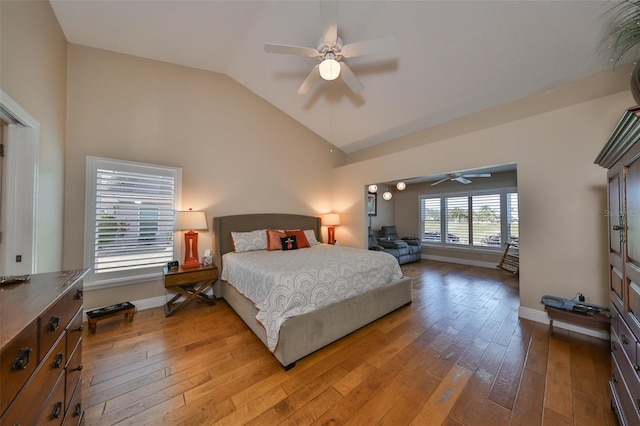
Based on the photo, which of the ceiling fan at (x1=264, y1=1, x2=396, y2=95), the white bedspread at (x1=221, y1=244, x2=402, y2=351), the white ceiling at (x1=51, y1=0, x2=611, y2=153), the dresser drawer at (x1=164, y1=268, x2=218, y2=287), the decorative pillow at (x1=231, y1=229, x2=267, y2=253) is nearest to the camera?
the white bedspread at (x1=221, y1=244, x2=402, y2=351)

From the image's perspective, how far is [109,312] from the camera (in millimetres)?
2654

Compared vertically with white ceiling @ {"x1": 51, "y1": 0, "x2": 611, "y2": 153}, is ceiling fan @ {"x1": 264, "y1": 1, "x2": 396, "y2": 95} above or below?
below

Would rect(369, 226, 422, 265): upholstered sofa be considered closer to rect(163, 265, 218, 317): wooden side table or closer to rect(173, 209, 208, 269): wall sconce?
rect(163, 265, 218, 317): wooden side table

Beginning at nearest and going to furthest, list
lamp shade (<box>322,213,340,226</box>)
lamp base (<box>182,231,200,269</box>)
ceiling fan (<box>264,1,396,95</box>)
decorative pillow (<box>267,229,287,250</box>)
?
ceiling fan (<box>264,1,396,95</box>) < lamp base (<box>182,231,200,269</box>) < decorative pillow (<box>267,229,287,250</box>) < lamp shade (<box>322,213,340,226</box>)

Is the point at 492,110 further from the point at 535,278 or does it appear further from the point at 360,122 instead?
the point at 535,278

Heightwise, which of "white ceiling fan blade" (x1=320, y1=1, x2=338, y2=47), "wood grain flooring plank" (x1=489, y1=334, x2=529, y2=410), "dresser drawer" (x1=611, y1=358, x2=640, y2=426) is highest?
"white ceiling fan blade" (x1=320, y1=1, x2=338, y2=47)

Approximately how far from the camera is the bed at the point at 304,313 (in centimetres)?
195

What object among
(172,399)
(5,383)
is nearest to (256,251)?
(172,399)

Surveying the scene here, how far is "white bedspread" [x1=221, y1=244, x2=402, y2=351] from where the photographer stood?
2.03 meters

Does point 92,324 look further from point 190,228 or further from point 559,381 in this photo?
point 559,381

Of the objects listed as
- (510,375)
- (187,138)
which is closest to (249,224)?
(187,138)

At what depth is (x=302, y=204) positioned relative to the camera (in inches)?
196

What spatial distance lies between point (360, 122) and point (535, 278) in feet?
11.7

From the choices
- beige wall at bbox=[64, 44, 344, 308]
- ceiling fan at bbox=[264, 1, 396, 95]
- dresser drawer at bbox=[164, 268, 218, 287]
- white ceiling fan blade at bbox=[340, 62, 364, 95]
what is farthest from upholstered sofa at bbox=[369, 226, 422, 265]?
ceiling fan at bbox=[264, 1, 396, 95]
